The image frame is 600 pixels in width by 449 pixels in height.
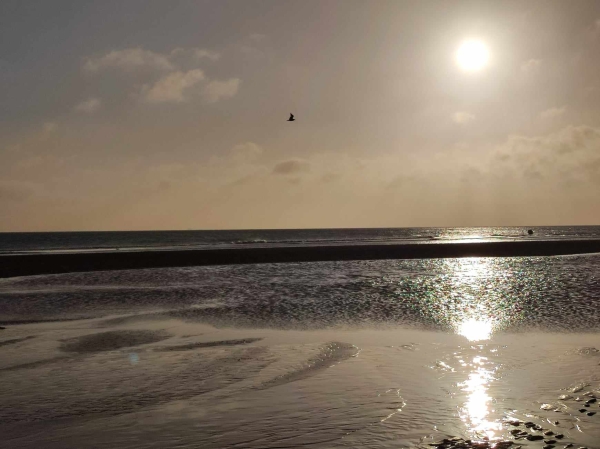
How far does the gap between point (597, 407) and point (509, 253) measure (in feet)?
191

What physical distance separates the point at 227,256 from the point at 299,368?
45185 millimetres

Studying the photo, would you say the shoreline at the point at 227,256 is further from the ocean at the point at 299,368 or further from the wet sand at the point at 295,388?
the wet sand at the point at 295,388

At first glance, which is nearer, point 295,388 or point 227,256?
point 295,388

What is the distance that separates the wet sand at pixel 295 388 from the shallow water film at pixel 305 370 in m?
0.04

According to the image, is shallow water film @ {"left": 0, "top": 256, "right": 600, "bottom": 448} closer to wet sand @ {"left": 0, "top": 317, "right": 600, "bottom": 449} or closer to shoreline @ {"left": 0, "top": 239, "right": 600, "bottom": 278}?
wet sand @ {"left": 0, "top": 317, "right": 600, "bottom": 449}

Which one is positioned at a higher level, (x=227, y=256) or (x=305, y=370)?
(x=227, y=256)

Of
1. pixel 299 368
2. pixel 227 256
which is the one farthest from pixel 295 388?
pixel 227 256

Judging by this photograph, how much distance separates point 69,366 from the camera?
44.9 ft

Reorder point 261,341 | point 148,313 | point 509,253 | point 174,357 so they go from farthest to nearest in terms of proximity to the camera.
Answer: point 509,253 < point 148,313 < point 261,341 < point 174,357

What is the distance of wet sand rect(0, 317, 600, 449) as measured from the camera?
8.67 meters

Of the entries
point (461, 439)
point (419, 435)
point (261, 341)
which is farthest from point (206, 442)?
point (261, 341)

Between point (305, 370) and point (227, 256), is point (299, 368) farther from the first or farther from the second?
point (227, 256)

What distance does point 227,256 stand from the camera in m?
57.8

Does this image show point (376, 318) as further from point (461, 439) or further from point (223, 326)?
point (461, 439)
